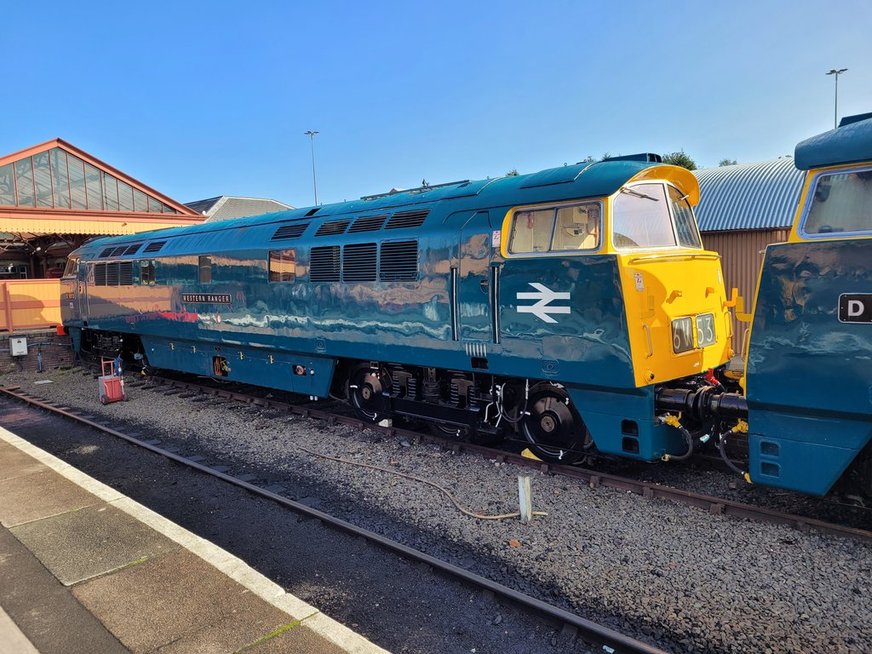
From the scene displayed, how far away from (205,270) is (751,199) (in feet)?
41.0

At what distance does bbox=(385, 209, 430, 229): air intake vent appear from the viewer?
25.8ft

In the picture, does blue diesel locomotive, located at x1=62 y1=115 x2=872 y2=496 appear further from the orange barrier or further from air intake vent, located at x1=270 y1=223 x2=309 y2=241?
the orange barrier

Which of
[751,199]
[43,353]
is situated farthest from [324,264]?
[43,353]

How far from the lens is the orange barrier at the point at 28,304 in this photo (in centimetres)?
1822

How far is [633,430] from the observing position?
614 cm

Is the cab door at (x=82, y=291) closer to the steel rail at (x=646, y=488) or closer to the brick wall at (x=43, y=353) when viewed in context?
the brick wall at (x=43, y=353)

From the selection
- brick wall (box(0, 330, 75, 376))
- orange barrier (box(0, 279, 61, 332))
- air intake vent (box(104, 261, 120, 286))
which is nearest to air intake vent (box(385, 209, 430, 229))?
air intake vent (box(104, 261, 120, 286))

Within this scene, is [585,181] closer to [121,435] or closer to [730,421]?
[730,421]

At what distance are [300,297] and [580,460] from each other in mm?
4992

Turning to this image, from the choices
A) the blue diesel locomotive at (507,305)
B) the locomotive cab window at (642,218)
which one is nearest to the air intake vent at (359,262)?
the blue diesel locomotive at (507,305)

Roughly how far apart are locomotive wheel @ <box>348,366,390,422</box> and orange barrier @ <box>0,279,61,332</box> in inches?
555

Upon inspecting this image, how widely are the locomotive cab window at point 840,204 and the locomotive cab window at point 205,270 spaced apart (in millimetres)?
9898

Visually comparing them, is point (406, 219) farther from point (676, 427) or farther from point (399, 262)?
point (676, 427)

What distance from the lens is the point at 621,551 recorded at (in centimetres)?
514
